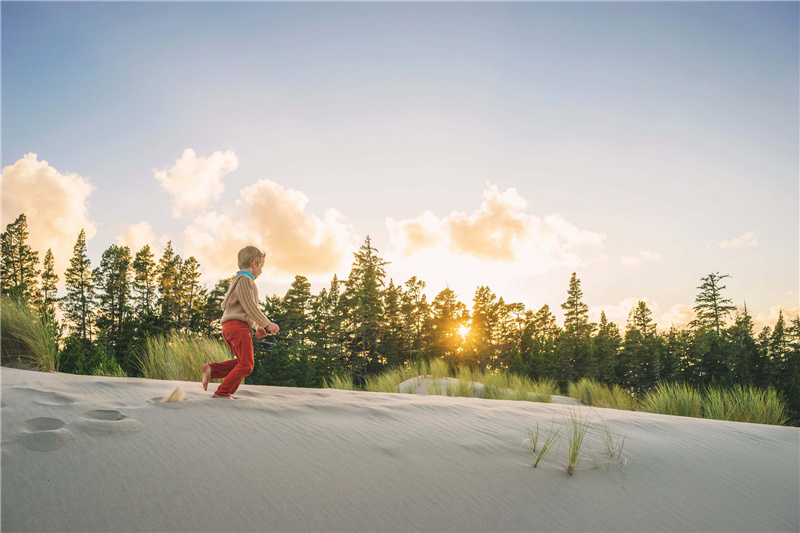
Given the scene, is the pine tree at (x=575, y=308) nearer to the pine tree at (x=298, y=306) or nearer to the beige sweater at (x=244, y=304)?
the pine tree at (x=298, y=306)

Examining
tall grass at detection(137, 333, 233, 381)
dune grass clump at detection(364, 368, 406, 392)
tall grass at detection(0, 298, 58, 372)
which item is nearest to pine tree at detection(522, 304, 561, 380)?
dune grass clump at detection(364, 368, 406, 392)

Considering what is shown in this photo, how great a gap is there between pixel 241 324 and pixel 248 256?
645 millimetres

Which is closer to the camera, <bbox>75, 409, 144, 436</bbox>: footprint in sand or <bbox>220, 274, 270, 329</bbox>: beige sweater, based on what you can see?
<bbox>75, 409, 144, 436</bbox>: footprint in sand

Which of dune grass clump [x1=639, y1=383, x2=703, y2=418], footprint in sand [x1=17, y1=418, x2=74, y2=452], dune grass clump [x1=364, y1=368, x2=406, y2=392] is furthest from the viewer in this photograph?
dune grass clump [x1=364, y1=368, x2=406, y2=392]

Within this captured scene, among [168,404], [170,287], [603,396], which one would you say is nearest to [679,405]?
[603,396]

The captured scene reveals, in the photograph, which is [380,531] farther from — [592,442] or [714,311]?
[714,311]

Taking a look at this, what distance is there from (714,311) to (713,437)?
195 ft

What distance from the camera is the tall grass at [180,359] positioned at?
801cm

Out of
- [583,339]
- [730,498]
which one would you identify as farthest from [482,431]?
[583,339]

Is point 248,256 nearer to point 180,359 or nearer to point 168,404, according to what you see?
point 168,404

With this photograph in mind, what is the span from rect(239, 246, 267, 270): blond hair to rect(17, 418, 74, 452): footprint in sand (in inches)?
72.2

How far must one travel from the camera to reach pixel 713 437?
3.66 metres

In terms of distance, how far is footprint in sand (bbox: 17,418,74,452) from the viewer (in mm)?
2244

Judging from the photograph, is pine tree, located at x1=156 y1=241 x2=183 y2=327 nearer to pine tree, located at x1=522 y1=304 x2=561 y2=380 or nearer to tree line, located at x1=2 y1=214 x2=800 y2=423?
tree line, located at x1=2 y1=214 x2=800 y2=423
